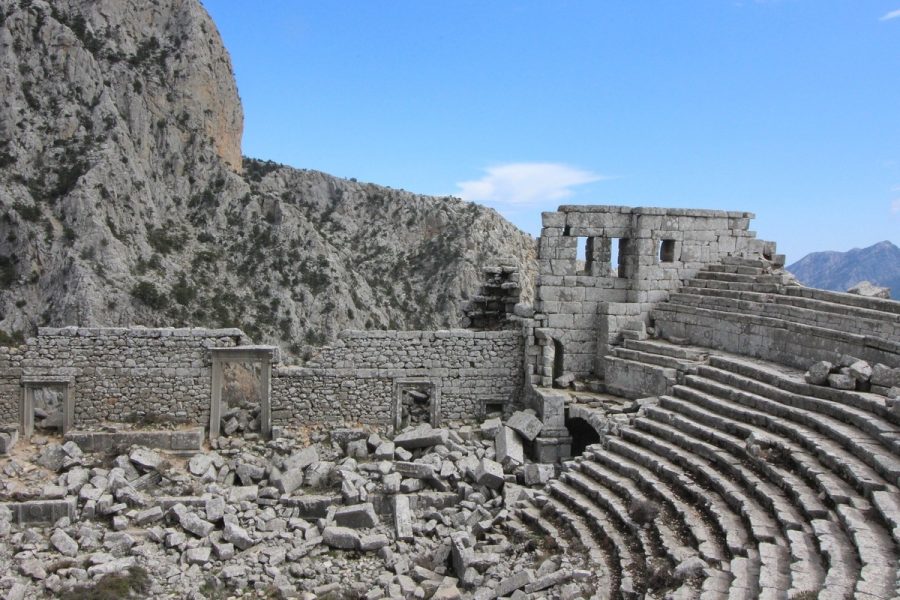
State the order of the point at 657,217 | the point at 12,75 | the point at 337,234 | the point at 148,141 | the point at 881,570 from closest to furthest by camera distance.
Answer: the point at 881,570, the point at 657,217, the point at 12,75, the point at 148,141, the point at 337,234

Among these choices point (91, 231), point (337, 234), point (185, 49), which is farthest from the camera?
point (337, 234)

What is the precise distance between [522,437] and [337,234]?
4145cm

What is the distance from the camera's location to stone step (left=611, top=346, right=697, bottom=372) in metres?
13.6

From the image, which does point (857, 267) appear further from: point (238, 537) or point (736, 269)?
point (238, 537)

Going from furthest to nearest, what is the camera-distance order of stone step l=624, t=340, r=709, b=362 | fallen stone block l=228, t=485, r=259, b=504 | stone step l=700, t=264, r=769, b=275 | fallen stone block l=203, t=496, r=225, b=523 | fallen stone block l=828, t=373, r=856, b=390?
stone step l=700, t=264, r=769, b=275 → stone step l=624, t=340, r=709, b=362 → fallen stone block l=228, t=485, r=259, b=504 → fallen stone block l=203, t=496, r=225, b=523 → fallen stone block l=828, t=373, r=856, b=390

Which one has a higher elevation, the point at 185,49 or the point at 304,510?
the point at 185,49

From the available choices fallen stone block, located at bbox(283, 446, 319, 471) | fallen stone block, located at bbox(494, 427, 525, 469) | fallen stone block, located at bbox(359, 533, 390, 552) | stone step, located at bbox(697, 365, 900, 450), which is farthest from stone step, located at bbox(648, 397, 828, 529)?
fallen stone block, located at bbox(283, 446, 319, 471)

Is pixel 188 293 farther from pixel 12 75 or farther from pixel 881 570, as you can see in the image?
pixel 881 570

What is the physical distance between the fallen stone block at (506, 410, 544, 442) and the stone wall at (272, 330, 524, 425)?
125 cm

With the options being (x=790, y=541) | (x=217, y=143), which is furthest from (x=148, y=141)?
(x=790, y=541)

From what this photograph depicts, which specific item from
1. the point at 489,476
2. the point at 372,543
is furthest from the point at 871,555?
the point at 372,543

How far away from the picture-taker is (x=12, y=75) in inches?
1528

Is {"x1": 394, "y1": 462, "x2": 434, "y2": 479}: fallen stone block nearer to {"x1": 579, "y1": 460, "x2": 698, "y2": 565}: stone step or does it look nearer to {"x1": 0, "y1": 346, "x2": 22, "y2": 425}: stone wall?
{"x1": 579, "y1": 460, "x2": 698, "y2": 565}: stone step

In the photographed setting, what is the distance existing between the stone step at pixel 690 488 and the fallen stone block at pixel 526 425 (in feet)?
7.17
